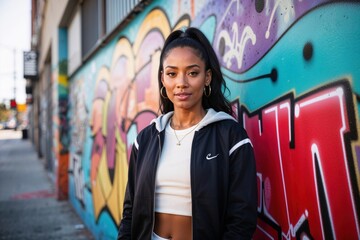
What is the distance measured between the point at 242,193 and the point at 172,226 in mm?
487

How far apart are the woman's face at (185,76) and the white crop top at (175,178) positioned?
0.57 feet

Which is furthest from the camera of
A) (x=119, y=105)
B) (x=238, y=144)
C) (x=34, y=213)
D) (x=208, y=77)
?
(x=34, y=213)

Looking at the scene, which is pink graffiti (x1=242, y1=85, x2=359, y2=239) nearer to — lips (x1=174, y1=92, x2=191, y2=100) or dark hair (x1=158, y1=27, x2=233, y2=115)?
dark hair (x1=158, y1=27, x2=233, y2=115)

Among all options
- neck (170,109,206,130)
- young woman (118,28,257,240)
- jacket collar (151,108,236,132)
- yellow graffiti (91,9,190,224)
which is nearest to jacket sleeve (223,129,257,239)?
young woman (118,28,257,240)

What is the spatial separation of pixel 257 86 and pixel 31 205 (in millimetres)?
6816

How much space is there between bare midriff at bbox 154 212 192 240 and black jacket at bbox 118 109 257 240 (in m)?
0.05

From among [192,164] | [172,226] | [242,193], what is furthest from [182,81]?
[172,226]

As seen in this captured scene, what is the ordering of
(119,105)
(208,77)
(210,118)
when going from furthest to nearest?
(119,105) → (208,77) → (210,118)

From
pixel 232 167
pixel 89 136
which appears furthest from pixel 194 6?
pixel 89 136

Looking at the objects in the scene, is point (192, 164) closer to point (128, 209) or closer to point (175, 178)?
point (175, 178)

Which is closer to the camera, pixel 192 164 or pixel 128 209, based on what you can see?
pixel 192 164

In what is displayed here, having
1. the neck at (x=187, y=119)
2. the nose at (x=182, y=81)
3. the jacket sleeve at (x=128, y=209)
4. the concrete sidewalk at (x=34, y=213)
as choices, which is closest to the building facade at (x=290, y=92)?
the neck at (x=187, y=119)

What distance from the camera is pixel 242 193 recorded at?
1.46 meters

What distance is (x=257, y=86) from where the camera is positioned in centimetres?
175
